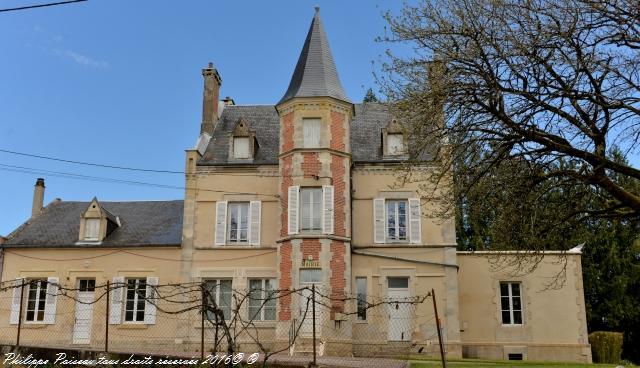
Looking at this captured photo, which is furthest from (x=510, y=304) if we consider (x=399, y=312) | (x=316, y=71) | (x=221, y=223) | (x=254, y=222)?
(x=316, y=71)

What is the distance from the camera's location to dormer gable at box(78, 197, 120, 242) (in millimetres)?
24984

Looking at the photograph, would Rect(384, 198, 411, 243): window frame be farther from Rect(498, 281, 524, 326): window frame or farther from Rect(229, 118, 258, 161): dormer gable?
Rect(229, 118, 258, 161): dormer gable

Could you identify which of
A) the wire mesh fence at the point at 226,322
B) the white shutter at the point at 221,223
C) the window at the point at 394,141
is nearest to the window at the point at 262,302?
the wire mesh fence at the point at 226,322

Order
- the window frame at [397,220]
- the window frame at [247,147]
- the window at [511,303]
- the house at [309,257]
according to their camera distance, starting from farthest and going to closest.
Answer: the window frame at [247,147] → the window at [511,303] → the window frame at [397,220] → the house at [309,257]

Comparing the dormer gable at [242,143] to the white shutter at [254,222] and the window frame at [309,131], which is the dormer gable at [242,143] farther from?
the window frame at [309,131]

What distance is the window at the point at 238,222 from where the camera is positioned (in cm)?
2372

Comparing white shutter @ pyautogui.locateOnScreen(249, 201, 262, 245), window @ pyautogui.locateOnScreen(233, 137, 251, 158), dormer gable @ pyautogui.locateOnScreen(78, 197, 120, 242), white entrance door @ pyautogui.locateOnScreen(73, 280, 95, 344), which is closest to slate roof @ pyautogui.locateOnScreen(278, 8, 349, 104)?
window @ pyautogui.locateOnScreen(233, 137, 251, 158)

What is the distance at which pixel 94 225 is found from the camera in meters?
25.2

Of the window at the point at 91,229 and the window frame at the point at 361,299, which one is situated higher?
the window at the point at 91,229

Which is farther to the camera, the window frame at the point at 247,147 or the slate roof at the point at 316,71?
the window frame at the point at 247,147

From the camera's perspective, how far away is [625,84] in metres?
11.6

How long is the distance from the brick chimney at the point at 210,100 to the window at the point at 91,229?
5408 mm

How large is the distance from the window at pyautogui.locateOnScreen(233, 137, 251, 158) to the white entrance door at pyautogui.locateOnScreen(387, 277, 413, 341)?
7093mm

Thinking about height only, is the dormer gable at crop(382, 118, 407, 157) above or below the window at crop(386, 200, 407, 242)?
above
